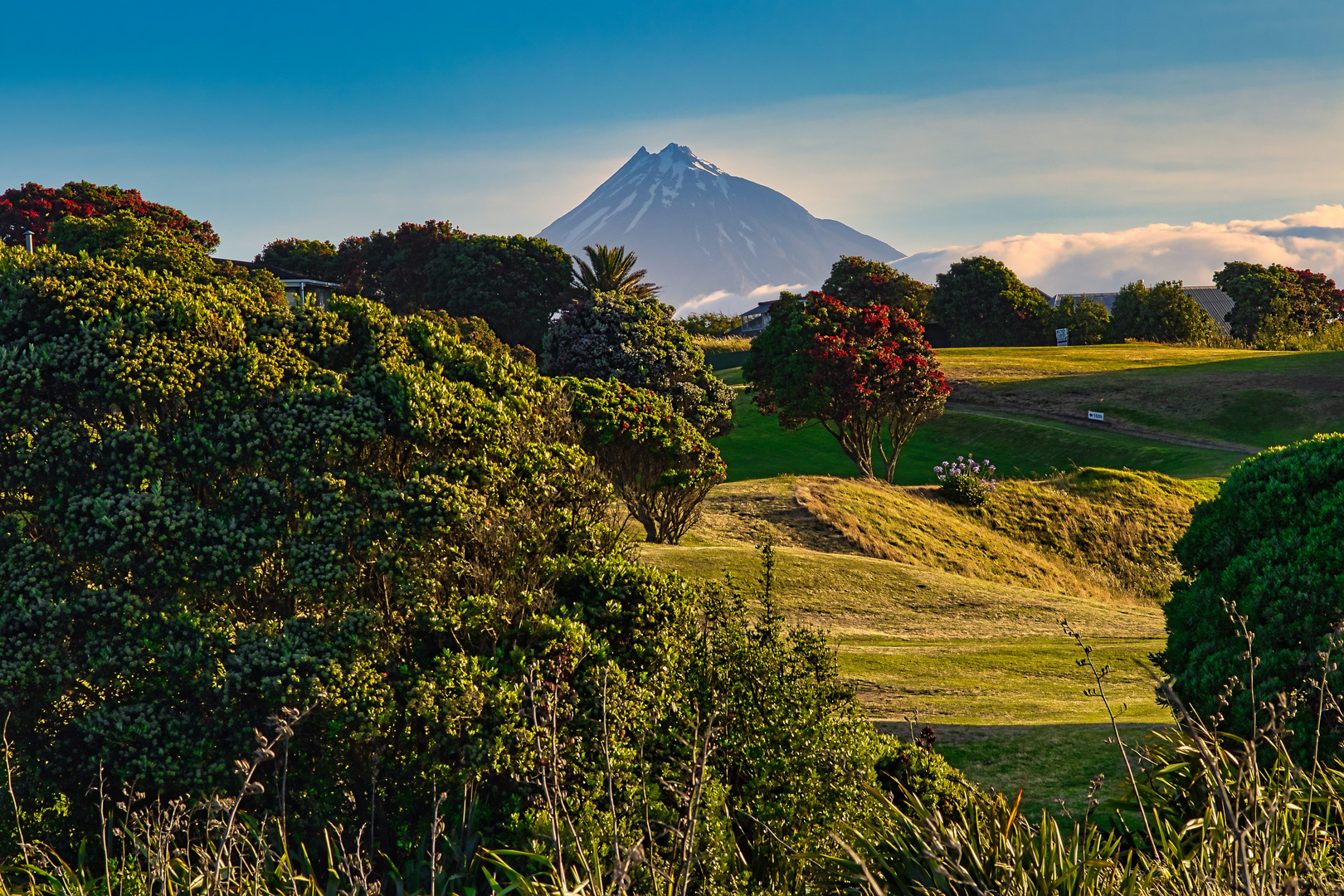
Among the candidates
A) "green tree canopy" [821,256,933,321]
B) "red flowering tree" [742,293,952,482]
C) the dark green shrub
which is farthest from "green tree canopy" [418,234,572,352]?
the dark green shrub

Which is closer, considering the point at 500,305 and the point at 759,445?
the point at 759,445

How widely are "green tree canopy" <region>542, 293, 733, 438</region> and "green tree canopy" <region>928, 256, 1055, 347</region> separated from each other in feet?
182

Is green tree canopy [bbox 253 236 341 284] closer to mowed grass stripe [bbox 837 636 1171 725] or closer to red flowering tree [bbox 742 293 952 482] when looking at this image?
red flowering tree [bbox 742 293 952 482]

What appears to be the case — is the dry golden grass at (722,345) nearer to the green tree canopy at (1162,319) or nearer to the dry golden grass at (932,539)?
the green tree canopy at (1162,319)

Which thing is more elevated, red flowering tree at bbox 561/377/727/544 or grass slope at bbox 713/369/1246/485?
red flowering tree at bbox 561/377/727/544

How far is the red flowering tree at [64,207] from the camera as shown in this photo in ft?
210

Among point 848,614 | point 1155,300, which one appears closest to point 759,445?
point 848,614

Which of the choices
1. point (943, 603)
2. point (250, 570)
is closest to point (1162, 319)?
point (943, 603)

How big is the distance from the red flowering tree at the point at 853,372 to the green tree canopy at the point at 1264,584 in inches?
974

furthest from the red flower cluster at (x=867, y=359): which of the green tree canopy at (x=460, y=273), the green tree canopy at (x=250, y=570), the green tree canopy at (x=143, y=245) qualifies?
the green tree canopy at (x=460, y=273)

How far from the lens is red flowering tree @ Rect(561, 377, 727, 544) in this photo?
23.3m

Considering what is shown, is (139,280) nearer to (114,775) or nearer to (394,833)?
(114,775)

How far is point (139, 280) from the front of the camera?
29.7 feet

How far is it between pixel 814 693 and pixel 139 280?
23.5ft
